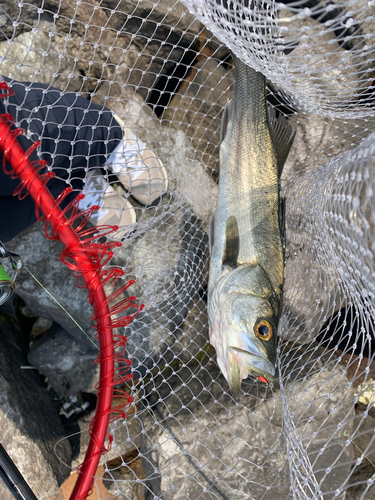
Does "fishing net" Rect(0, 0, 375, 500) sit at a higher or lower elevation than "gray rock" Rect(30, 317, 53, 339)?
higher

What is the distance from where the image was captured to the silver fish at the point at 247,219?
7.22 ft

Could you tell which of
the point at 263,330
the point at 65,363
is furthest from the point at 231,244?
the point at 65,363

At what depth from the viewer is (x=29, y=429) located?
2.97 meters

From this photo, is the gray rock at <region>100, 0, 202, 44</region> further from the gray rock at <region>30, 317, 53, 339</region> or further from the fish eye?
the gray rock at <region>30, 317, 53, 339</region>

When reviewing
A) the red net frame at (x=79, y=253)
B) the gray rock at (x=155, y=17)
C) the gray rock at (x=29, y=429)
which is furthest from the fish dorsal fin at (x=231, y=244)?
the gray rock at (x=29, y=429)

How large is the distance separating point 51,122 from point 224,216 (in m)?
1.43

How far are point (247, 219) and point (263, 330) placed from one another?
79 cm

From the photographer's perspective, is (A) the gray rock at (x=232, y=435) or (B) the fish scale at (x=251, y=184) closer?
(B) the fish scale at (x=251, y=184)

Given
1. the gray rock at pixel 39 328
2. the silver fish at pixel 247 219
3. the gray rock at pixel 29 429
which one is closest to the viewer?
the silver fish at pixel 247 219

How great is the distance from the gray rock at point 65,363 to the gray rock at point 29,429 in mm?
167

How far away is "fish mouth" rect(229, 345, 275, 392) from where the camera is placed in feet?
6.63

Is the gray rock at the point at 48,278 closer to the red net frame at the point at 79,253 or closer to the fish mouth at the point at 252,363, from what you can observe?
the red net frame at the point at 79,253

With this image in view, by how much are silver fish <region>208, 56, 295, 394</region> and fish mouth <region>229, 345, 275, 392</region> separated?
0.32 ft

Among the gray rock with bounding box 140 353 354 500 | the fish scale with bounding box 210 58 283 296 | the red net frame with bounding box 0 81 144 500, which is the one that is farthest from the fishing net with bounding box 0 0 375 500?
the red net frame with bounding box 0 81 144 500
